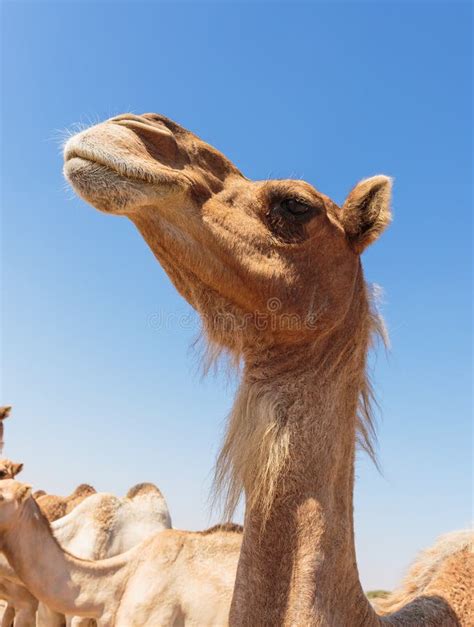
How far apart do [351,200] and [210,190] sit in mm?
590

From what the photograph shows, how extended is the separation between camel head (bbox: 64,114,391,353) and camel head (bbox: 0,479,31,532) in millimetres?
4720

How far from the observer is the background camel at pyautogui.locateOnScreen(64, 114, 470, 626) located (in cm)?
200

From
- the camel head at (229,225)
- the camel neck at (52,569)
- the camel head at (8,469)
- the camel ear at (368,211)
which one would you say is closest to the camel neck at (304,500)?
the camel head at (229,225)

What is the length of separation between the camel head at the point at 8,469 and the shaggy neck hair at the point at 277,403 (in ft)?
17.0

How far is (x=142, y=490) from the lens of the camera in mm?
8359

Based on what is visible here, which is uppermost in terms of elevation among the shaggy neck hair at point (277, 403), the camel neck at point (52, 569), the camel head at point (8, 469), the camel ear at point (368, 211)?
the camel ear at point (368, 211)

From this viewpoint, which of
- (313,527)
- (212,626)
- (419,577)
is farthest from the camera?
(212,626)

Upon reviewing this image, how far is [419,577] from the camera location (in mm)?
3029

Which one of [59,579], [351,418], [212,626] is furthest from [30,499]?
[351,418]

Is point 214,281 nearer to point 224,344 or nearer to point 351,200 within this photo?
point 224,344

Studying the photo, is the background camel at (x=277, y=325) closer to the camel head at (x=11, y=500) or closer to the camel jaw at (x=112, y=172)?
the camel jaw at (x=112, y=172)

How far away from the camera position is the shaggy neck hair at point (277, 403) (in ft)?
6.85

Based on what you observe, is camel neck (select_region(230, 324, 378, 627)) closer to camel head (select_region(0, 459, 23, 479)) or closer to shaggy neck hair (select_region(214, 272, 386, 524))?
shaggy neck hair (select_region(214, 272, 386, 524))

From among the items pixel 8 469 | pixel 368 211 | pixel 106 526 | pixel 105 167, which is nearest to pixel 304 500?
pixel 368 211
